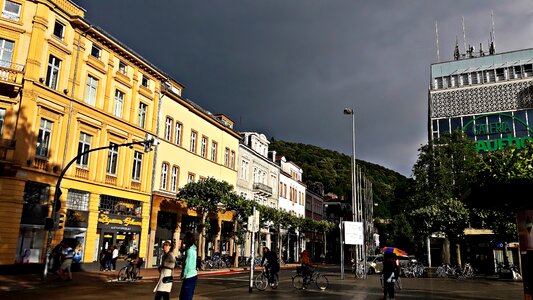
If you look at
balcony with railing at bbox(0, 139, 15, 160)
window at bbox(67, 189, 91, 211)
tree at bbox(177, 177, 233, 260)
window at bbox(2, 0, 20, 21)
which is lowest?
window at bbox(67, 189, 91, 211)

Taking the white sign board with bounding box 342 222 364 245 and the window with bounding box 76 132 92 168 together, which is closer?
the window with bounding box 76 132 92 168

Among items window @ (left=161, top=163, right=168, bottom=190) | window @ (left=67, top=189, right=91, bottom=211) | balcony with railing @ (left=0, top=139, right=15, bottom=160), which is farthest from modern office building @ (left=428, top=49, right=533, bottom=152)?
balcony with railing @ (left=0, top=139, right=15, bottom=160)

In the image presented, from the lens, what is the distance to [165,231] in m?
33.4

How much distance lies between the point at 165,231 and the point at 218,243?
28.1 feet

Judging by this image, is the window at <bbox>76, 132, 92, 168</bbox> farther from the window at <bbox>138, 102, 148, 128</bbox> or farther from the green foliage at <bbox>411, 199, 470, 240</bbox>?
the green foliage at <bbox>411, 199, 470, 240</bbox>

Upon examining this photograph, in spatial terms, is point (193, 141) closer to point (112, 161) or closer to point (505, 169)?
point (112, 161)

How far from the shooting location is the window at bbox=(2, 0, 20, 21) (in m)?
22.8

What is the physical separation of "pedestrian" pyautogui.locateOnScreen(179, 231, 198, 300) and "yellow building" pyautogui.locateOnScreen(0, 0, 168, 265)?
54.1ft

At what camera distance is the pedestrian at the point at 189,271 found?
8.76 meters

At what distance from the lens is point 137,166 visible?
31297mm

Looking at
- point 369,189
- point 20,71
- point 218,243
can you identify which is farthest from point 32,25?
point 369,189

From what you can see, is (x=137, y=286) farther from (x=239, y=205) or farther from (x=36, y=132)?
(x=239, y=205)

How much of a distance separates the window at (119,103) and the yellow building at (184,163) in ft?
12.4

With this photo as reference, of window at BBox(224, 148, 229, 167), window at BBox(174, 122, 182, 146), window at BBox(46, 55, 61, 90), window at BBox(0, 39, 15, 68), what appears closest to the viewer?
window at BBox(0, 39, 15, 68)
